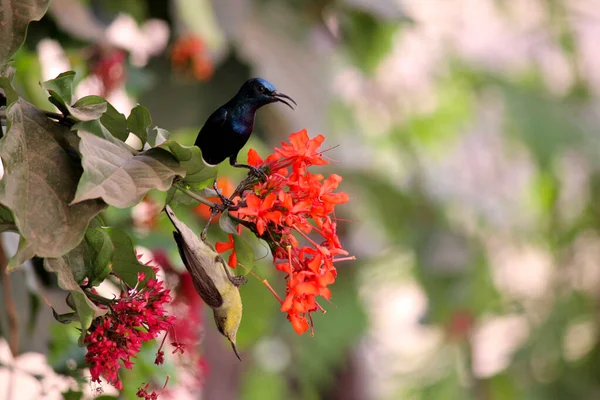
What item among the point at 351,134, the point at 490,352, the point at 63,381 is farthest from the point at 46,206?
the point at 490,352

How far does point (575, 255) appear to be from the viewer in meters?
3.22

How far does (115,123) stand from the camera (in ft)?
1.57

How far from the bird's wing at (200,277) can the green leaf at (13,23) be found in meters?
0.14

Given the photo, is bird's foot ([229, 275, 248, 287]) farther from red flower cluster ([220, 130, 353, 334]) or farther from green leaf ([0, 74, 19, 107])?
green leaf ([0, 74, 19, 107])

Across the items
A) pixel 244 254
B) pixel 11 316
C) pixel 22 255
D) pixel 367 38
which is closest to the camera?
pixel 22 255

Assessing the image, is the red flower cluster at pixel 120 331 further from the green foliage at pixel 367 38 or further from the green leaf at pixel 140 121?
the green foliage at pixel 367 38

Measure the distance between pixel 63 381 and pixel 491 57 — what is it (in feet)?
11.6

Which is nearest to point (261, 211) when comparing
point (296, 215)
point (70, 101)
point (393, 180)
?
point (296, 215)

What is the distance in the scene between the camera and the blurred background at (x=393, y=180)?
1.04 m

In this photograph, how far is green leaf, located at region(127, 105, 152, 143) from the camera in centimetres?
47

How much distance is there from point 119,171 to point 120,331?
0.09 metres

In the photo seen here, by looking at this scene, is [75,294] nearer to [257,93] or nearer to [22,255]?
[22,255]

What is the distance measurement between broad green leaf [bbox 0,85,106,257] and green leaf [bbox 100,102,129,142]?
3 cm

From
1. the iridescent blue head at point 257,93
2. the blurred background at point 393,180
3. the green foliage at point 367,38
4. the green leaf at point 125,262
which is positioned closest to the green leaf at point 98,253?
the green leaf at point 125,262
